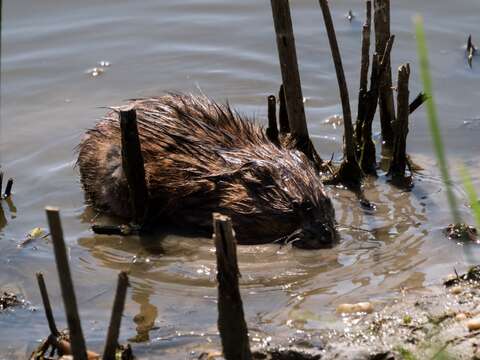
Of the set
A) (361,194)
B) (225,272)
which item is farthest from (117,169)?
(225,272)

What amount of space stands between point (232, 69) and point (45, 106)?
1.70 meters

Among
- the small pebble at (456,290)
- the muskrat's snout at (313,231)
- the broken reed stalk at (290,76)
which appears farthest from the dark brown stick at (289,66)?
the small pebble at (456,290)

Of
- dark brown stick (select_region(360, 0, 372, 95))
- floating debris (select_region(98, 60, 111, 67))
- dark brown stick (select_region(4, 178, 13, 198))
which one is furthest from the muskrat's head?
floating debris (select_region(98, 60, 111, 67))

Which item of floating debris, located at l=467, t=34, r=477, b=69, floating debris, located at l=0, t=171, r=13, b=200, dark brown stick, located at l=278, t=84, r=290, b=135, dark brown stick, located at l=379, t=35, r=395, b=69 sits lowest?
floating debris, located at l=0, t=171, r=13, b=200

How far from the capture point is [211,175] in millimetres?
5703

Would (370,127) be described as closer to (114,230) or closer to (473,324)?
(114,230)

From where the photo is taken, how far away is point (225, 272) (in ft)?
11.1

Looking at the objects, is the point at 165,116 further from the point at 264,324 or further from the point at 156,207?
the point at 264,324

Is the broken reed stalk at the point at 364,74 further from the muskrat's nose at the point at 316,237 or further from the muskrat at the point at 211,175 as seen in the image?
the muskrat's nose at the point at 316,237

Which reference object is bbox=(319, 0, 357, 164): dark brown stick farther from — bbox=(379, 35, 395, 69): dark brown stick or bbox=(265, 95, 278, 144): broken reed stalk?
bbox=(265, 95, 278, 144): broken reed stalk

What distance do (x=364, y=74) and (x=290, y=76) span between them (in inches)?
20.2

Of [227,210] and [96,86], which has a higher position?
[96,86]

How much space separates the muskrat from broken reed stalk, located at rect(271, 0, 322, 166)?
231 mm

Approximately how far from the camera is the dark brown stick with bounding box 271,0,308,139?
5832 mm
